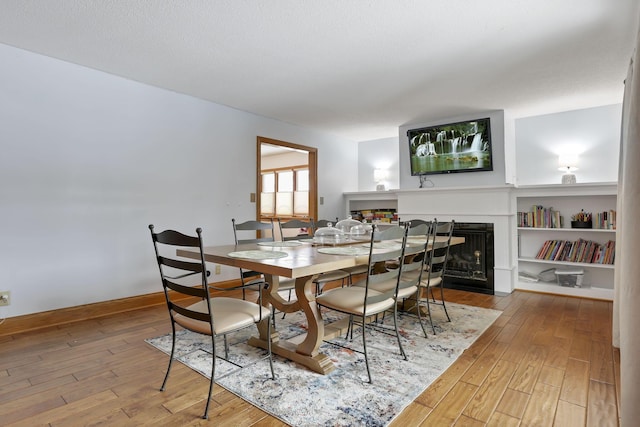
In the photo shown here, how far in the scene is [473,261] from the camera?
4375mm

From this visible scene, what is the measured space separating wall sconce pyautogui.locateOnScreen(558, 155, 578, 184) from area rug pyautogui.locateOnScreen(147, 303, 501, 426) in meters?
2.28

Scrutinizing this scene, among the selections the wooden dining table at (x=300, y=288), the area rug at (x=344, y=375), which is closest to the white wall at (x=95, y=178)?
the area rug at (x=344, y=375)

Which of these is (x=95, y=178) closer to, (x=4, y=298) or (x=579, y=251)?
(x=4, y=298)

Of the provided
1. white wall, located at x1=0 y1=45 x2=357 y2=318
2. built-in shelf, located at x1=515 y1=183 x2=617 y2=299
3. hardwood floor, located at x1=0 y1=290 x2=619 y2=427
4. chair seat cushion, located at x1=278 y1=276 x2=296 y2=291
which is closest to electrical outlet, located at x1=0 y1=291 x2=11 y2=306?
white wall, located at x1=0 y1=45 x2=357 y2=318

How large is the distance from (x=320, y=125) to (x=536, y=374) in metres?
4.03

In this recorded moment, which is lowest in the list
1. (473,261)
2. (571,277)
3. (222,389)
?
(222,389)

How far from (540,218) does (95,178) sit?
487 cm

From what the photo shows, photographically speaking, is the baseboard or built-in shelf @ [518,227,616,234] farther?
built-in shelf @ [518,227,616,234]

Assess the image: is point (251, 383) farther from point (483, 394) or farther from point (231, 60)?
point (231, 60)

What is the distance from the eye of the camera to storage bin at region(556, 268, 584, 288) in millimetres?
3977

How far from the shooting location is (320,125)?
5129 mm

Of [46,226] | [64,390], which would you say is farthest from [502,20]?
[46,226]

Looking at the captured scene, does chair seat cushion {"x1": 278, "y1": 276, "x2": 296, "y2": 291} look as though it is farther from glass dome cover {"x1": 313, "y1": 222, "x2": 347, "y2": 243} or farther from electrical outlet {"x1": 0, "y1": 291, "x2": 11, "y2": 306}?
electrical outlet {"x1": 0, "y1": 291, "x2": 11, "y2": 306}

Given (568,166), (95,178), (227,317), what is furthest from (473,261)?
(95,178)
